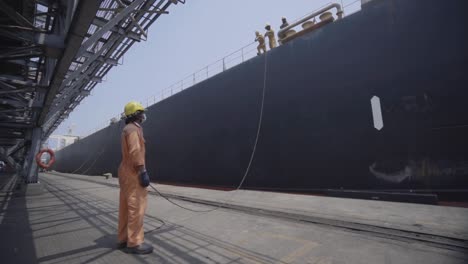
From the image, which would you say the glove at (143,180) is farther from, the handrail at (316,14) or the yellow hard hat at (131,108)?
the handrail at (316,14)

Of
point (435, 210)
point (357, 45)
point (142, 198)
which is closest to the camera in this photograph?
point (142, 198)

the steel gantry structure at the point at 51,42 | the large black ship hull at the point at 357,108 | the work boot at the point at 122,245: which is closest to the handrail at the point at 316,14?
the large black ship hull at the point at 357,108

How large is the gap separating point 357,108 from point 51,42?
6.25 metres

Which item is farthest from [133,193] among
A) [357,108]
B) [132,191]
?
[357,108]

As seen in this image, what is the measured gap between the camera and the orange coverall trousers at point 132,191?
268cm

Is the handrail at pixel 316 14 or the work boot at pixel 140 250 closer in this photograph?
the work boot at pixel 140 250

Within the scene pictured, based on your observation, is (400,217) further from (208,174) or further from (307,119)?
(208,174)

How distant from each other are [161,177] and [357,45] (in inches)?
414

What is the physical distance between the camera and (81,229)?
12.4ft

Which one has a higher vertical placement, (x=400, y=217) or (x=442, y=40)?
(x=442, y=40)

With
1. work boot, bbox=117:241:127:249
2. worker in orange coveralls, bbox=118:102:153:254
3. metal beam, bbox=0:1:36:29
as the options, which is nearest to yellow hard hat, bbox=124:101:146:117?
worker in orange coveralls, bbox=118:102:153:254

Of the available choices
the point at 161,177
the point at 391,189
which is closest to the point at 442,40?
the point at 391,189

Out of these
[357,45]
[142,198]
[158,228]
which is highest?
[357,45]

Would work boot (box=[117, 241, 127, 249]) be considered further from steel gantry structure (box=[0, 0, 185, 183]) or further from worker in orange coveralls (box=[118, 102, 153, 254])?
steel gantry structure (box=[0, 0, 185, 183])
